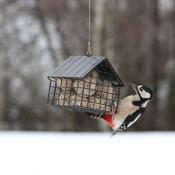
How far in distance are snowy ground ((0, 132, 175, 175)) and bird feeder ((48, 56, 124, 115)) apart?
1010mm

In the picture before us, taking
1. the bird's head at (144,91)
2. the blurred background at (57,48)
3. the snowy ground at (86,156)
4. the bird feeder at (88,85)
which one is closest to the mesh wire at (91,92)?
the bird feeder at (88,85)

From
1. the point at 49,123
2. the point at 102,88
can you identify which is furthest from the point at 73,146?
the point at 49,123

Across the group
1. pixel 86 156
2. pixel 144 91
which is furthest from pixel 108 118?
pixel 86 156

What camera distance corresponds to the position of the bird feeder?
406cm

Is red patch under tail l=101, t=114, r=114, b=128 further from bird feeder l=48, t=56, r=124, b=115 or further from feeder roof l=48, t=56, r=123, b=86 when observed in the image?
feeder roof l=48, t=56, r=123, b=86

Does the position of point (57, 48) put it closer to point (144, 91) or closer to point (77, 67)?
point (77, 67)

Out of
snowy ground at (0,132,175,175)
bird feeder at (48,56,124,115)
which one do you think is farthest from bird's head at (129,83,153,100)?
snowy ground at (0,132,175,175)

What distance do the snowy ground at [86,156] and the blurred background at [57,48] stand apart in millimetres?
4802

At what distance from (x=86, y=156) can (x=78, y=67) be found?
2.37m

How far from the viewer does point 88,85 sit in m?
4.14

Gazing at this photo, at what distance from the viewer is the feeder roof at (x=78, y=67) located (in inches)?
156

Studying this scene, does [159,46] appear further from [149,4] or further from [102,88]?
[102,88]

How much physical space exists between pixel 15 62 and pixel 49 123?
1.42 metres

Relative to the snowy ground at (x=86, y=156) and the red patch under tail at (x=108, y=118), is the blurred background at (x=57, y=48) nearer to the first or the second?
the snowy ground at (x=86, y=156)
